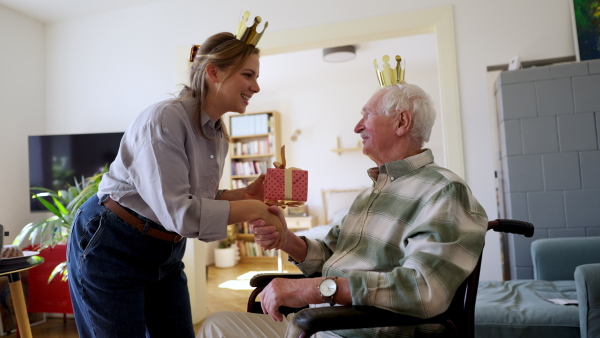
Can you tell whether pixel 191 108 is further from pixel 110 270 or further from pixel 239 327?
pixel 239 327

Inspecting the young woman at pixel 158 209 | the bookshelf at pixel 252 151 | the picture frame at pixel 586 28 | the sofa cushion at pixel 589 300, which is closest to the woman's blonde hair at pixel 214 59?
the young woman at pixel 158 209

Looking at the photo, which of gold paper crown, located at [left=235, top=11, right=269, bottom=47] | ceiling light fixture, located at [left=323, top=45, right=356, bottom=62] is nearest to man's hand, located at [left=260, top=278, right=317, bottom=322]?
gold paper crown, located at [left=235, top=11, right=269, bottom=47]

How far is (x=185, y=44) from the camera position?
337 cm

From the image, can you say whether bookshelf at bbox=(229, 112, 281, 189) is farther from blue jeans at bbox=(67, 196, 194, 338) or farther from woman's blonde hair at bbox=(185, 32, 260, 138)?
blue jeans at bbox=(67, 196, 194, 338)

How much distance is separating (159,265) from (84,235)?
229 mm

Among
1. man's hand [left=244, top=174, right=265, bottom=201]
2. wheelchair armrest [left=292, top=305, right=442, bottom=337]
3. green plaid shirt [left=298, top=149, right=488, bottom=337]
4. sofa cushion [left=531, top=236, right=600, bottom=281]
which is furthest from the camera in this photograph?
sofa cushion [left=531, top=236, right=600, bottom=281]

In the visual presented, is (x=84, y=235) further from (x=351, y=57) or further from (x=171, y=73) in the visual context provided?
(x=351, y=57)

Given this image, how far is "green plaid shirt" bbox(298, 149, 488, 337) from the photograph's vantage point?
979 mm

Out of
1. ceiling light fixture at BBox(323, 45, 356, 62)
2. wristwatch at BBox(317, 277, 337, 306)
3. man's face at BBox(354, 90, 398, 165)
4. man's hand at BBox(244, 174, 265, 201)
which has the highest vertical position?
ceiling light fixture at BBox(323, 45, 356, 62)

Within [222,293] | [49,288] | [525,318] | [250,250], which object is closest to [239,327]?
[525,318]

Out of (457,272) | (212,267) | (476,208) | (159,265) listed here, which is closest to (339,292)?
(457,272)

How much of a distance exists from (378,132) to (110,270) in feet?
2.94

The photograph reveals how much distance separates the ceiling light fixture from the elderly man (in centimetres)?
339

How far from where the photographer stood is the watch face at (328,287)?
991mm
